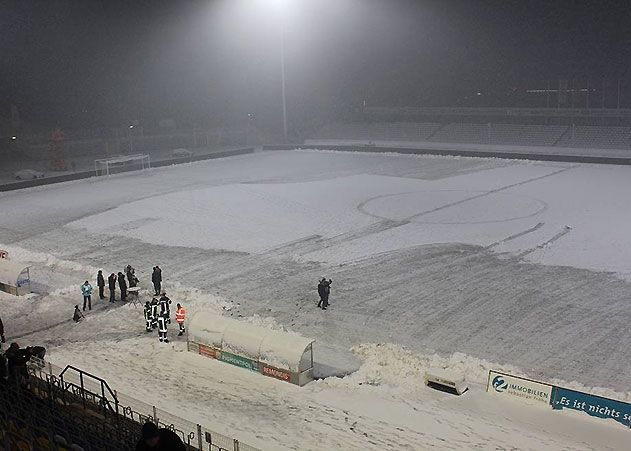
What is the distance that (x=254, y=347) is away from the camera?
1453cm

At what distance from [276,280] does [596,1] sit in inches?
1886

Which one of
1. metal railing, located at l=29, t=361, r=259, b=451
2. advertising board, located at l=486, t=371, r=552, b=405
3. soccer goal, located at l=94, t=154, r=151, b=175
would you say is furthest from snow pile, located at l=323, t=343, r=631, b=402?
soccer goal, located at l=94, t=154, r=151, b=175

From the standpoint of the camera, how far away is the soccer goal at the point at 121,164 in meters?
48.5

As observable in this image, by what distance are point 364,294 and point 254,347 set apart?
245 inches

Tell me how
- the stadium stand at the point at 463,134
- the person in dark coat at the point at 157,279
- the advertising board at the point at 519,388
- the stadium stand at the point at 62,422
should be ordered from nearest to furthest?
1. the stadium stand at the point at 62,422
2. the advertising board at the point at 519,388
3. the person in dark coat at the point at 157,279
4. the stadium stand at the point at 463,134

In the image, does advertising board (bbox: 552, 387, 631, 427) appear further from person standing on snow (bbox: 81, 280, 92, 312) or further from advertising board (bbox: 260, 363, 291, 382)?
person standing on snow (bbox: 81, 280, 92, 312)

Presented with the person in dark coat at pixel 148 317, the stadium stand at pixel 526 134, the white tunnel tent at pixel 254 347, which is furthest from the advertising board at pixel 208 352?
the stadium stand at pixel 526 134

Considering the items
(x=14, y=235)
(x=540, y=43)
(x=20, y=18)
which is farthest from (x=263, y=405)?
(x=540, y=43)

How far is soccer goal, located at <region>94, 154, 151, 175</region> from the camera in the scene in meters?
48.5

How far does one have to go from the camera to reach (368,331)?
673 inches

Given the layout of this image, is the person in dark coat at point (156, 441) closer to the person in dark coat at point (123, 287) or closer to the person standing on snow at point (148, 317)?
the person standing on snow at point (148, 317)

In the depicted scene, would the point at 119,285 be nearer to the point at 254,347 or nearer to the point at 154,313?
the point at 154,313

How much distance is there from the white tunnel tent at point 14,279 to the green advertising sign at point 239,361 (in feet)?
30.4

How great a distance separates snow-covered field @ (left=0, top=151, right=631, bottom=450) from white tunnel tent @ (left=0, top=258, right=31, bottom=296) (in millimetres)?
492
